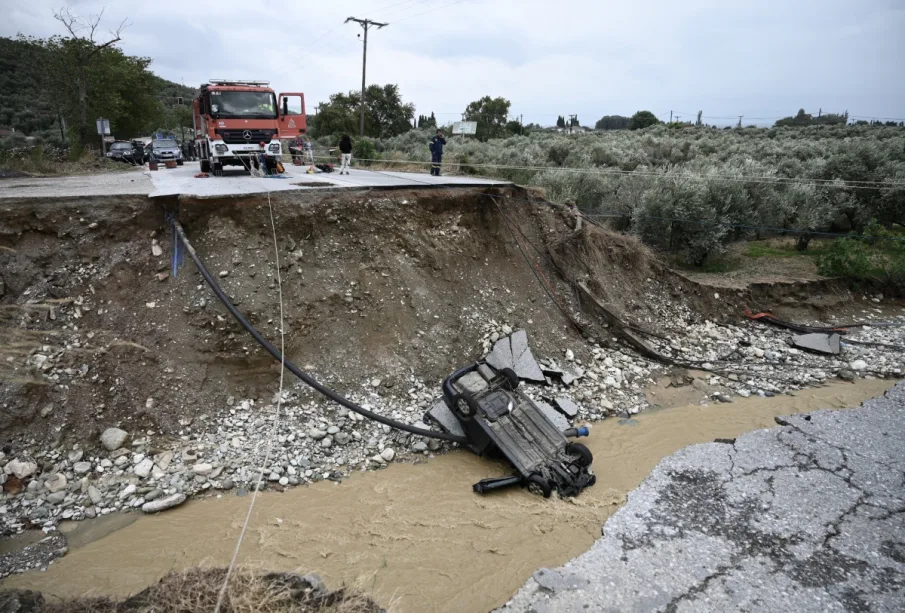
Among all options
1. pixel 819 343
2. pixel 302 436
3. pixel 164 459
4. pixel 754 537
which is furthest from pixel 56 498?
pixel 819 343

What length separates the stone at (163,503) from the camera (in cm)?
573

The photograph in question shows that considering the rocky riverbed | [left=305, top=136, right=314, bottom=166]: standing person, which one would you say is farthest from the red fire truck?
the rocky riverbed

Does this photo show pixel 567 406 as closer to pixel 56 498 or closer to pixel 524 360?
pixel 524 360

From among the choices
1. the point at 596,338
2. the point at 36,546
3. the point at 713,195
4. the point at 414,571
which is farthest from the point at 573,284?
the point at 36,546

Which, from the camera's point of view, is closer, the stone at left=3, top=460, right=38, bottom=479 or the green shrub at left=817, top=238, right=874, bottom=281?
the stone at left=3, top=460, right=38, bottom=479

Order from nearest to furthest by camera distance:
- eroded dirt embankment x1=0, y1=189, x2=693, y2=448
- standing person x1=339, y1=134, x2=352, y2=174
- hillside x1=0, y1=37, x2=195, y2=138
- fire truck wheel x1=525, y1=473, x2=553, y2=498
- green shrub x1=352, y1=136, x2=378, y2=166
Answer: fire truck wheel x1=525, y1=473, x2=553, y2=498, eroded dirt embankment x1=0, y1=189, x2=693, y2=448, standing person x1=339, y1=134, x2=352, y2=174, green shrub x1=352, y1=136, x2=378, y2=166, hillside x1=0, y1=37, x2=195, y2=138

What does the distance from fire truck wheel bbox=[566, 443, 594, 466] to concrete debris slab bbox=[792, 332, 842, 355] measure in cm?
677

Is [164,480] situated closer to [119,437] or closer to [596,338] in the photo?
[119,437]

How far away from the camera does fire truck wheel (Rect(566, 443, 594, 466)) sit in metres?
6.42

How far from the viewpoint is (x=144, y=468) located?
6.16 meters

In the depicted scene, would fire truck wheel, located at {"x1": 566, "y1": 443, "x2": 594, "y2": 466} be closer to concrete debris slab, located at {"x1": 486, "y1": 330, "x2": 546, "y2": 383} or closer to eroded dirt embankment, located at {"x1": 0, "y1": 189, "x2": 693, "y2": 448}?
concrete debris slab, located at {"x1": 486, "y1": 330, "x2": 546, "y2": 383}

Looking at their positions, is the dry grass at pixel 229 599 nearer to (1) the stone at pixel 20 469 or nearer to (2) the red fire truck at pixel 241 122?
(1) the stone at pixel 20 469

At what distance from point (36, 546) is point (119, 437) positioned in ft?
Answer: 4.73

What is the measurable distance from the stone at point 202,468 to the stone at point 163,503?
377mm
